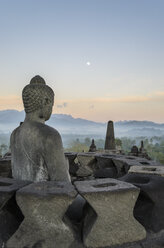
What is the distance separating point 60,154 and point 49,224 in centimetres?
85

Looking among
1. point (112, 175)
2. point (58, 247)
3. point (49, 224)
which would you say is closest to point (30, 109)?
point (49, 224)

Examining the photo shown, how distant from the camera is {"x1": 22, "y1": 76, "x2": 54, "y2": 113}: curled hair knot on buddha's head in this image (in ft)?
8.47

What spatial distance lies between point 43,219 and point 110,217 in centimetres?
65

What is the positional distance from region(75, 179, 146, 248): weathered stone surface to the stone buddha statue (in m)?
0.59

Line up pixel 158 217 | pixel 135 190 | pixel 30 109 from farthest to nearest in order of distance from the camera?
pixel 30 109
pixel 158 217
pixel 135 190

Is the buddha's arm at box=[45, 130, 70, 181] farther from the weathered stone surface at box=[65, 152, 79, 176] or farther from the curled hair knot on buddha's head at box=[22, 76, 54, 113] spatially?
the weathered stone surface at box=[65, 152, 79, 176]

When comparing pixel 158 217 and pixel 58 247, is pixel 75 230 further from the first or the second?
pixel 158 217

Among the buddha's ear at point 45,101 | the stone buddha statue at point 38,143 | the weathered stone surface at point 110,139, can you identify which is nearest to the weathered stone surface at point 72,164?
the stone buddha statue at point 38,143

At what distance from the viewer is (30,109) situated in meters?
2.63

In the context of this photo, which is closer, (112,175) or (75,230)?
(75,230)

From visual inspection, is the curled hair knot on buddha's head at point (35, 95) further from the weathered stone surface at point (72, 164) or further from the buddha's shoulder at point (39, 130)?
the weathered stone surface at point (72, 164)

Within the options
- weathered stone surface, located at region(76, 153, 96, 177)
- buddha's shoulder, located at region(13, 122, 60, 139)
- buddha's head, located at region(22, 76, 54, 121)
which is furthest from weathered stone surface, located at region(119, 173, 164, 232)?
weathered stone surface, located at region(76, 153, 96, 177)

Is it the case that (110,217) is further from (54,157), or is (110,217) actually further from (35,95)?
(35,95)

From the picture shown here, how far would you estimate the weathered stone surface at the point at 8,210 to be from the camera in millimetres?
1828
